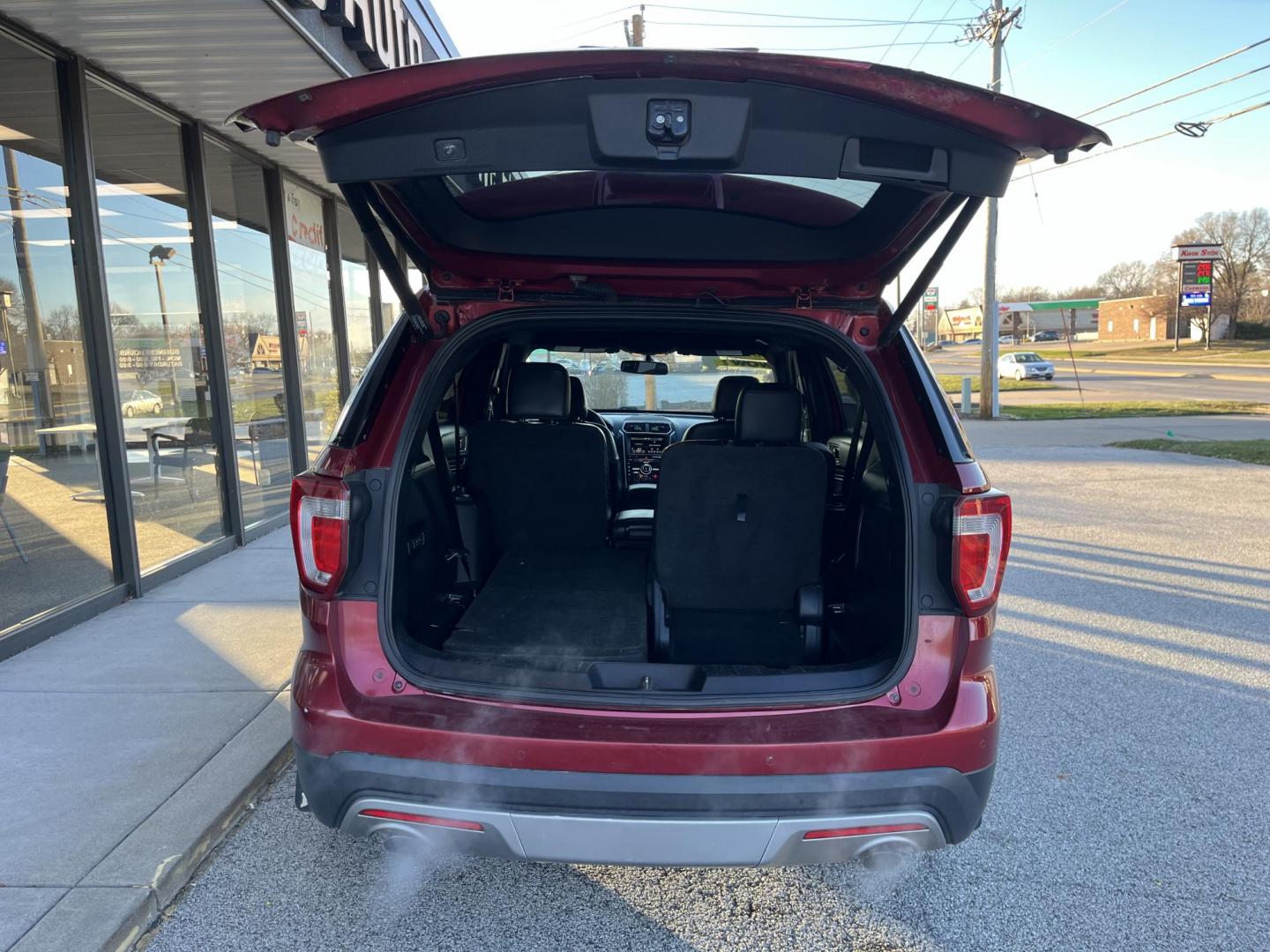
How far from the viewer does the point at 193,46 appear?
15.6 ft

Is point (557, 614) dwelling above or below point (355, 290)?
below

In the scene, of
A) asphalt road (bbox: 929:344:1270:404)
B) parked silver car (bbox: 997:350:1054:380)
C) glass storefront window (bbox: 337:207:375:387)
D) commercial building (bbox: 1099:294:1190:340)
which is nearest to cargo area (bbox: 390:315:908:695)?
glass storefront window (bbox: 337:207:375:387)

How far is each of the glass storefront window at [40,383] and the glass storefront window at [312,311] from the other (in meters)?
3.07

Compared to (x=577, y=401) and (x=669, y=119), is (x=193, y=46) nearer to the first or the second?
(x=577, y=401)

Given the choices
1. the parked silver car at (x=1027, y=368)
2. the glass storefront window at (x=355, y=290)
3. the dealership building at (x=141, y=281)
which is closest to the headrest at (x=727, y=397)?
the dealership building at (x=141, y=281)

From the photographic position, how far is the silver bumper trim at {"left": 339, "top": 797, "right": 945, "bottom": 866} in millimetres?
1850

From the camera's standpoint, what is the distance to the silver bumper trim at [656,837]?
1.85 metres

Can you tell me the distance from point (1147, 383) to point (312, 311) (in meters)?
31.5

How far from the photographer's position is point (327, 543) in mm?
2088

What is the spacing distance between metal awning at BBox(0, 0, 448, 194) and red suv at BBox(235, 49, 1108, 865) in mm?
2590

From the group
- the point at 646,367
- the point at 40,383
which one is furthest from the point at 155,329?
the point at 646,367

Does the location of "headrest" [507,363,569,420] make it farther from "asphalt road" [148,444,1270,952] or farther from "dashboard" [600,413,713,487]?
"dashboard" [600,413,713,487]

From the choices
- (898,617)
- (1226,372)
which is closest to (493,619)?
(898,617)

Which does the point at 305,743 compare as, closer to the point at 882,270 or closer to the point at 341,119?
the point at 341,119
